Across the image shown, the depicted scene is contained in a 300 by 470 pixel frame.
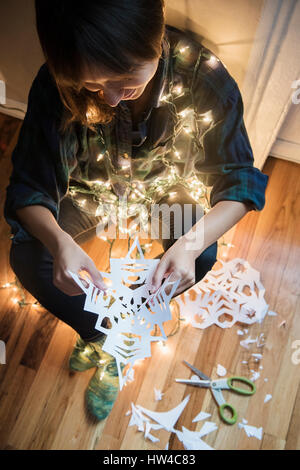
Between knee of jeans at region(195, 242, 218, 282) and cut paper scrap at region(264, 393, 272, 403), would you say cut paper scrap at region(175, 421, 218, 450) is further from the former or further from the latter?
knee of jeans at region(195, 242, 218, 282)

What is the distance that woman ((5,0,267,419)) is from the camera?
74 cm

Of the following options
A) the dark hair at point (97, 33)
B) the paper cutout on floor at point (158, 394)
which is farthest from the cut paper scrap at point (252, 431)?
the dark hair at point (97, 33)

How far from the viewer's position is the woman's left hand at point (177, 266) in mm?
859

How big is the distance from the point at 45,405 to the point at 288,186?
1170mm

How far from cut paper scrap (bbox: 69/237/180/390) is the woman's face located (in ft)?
0.95

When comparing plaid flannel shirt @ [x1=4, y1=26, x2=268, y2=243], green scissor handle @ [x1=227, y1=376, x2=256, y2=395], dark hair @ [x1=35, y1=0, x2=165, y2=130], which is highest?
dark hair @ [x1=35, y1=0, x2=165, y2=130]

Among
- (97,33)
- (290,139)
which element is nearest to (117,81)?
(97,33)

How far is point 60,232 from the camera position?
35.6 inches

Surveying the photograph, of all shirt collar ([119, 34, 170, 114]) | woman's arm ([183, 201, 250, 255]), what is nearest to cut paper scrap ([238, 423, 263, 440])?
woman's arm ([183, 201, 250, 255])

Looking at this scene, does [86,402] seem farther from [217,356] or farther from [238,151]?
[238,151]

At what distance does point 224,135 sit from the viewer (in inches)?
36.5
